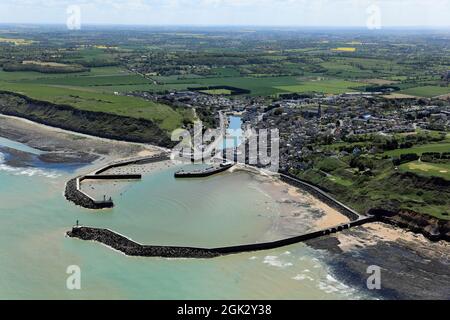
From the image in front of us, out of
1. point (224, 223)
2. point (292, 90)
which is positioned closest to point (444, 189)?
point (224, 223)

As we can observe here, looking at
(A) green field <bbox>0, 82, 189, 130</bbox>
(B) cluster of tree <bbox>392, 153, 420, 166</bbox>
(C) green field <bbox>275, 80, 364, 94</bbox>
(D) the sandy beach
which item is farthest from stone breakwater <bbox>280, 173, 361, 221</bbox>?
(C) green field <bbox>275, 80, 364, 94</bbox>

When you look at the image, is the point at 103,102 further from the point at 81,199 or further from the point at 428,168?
the point at 428,168

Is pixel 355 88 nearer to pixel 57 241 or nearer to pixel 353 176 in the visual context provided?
pixel 353 176

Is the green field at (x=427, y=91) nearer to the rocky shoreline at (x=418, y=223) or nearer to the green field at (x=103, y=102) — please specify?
the green field at (x=103, y=102)

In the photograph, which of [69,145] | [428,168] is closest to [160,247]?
[428,168]

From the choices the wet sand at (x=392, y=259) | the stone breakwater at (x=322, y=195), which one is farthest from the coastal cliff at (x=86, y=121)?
the wet sand at (x=392, y=259)
